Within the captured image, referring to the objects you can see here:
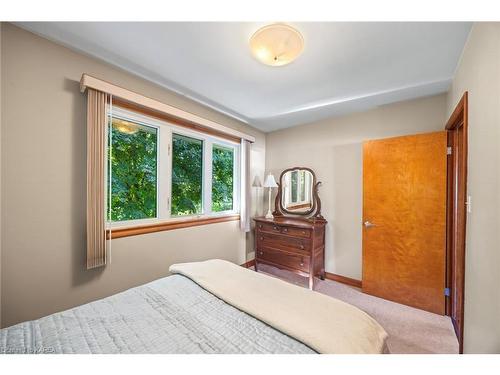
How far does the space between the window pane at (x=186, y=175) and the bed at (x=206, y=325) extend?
4.15 ft

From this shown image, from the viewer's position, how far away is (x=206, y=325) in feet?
3.09

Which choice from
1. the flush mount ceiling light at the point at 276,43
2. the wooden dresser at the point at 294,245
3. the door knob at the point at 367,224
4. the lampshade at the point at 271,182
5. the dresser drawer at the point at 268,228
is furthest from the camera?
the lampshade at the point at 271,182

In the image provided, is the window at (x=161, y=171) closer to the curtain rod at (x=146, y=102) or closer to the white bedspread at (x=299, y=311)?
the curtain rod at (x=146, y=102)

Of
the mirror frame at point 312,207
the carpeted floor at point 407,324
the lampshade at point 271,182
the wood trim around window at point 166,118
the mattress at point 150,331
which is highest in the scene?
the wood trim around window at point 166,118

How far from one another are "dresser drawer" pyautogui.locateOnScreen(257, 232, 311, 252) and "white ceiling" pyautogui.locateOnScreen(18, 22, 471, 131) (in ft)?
5.67

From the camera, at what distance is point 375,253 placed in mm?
2332

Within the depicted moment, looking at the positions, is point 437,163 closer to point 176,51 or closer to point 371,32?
point 371,32

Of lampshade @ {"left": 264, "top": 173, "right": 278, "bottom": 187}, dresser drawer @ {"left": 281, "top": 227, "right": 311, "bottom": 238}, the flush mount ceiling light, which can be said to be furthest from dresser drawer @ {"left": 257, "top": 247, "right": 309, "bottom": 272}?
the flush mount ceiling light

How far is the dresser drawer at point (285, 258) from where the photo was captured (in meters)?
2.52

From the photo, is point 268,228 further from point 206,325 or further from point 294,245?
point 206,325

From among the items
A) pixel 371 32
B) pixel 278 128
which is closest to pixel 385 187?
pixel 371 32

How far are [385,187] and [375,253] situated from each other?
783mm

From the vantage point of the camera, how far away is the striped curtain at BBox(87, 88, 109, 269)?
156 cm

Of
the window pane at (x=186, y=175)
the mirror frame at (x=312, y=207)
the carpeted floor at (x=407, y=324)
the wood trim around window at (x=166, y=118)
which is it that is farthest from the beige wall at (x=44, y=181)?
the carpeted floor at (x=407, y=324)
